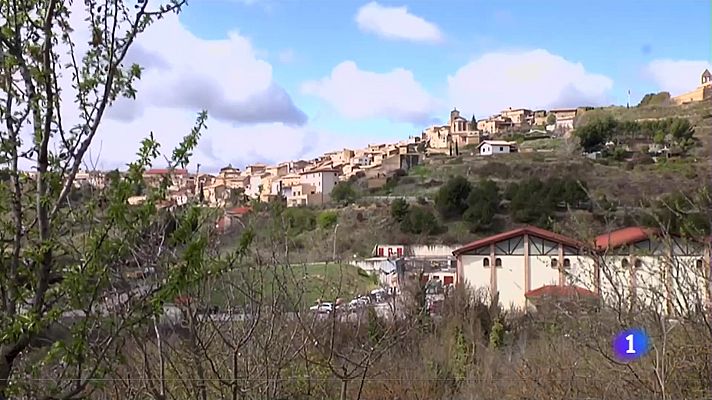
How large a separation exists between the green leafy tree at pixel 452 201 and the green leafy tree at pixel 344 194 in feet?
16.0

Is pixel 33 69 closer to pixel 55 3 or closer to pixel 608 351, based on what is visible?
pixel 55 3

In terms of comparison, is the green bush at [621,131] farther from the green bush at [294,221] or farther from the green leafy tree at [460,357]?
the green leafy tree at [460,357]

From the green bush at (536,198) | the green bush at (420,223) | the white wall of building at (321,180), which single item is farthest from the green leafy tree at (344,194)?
the green bush at (536,198)

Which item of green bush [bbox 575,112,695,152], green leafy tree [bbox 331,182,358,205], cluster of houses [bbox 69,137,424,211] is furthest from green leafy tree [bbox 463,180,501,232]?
green bush [bbox 575,112,695,152]

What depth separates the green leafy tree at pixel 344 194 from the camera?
25917 millimetres

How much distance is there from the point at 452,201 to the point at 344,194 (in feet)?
23.9

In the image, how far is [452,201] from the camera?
68.1 ft

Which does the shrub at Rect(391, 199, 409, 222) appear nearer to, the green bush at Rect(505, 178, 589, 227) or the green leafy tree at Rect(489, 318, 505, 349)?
the green bush at Rect(505, 178, 589, 227)

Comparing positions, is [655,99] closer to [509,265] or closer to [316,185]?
[316,185]

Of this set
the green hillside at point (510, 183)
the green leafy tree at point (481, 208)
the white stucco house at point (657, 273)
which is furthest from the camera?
the green leafy tree at point (481, 208)

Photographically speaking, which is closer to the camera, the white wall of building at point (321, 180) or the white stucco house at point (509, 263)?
the white stucco house at point (509, 263)

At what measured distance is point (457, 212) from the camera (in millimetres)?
20797

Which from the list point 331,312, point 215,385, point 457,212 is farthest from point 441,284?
point 457,212

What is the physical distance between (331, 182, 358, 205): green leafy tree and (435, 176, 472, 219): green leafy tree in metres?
4.89
